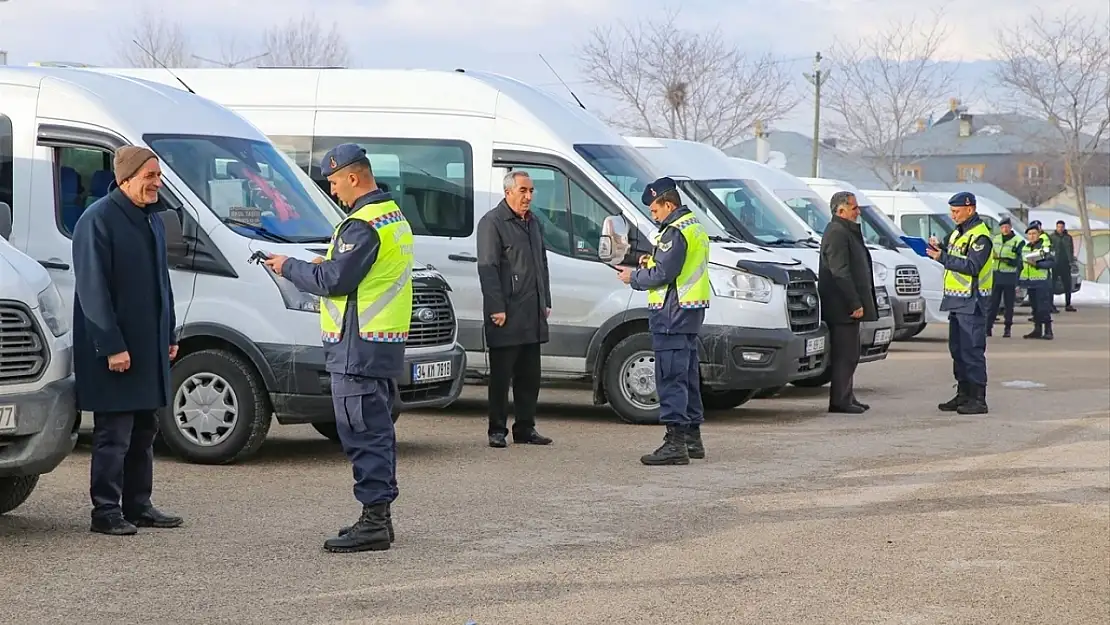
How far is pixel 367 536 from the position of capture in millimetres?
7754

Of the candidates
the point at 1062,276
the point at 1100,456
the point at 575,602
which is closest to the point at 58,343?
the point at 575,602

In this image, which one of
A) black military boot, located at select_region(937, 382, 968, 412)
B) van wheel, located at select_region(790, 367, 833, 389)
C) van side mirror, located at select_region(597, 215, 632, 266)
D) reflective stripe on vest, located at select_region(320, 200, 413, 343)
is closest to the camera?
reflective stripe on vest, located at select_region(320, 200, 413, 343)

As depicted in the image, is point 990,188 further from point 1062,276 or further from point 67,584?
point 67,584

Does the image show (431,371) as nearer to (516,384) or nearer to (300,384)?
(300,384)

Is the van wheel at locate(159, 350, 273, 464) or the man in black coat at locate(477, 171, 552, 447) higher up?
the man in black coat at locate(477, 171, 552, 447)

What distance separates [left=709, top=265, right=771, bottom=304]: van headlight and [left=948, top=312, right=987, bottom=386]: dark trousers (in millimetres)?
2197

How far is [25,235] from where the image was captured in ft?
35.4

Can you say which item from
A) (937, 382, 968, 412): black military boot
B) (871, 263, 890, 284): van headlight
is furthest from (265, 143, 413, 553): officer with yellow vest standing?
(871, 263, 890, 284): van headlight

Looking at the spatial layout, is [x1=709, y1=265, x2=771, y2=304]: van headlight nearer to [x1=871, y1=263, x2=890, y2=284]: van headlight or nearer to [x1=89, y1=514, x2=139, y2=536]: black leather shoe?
[x1=871, y1=263, x2=890, y2=284]: van headlight

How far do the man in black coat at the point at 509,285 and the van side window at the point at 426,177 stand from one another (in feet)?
5.45

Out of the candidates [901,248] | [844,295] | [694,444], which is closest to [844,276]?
[844,295]

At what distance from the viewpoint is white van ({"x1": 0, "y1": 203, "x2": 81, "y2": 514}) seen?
7672 mm

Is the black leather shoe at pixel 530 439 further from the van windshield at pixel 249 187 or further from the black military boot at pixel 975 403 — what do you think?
the black military boot at pixel 975 403

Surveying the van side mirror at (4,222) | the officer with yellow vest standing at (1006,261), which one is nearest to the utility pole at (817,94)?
the officer with yellow vest standing at (1006,261)
